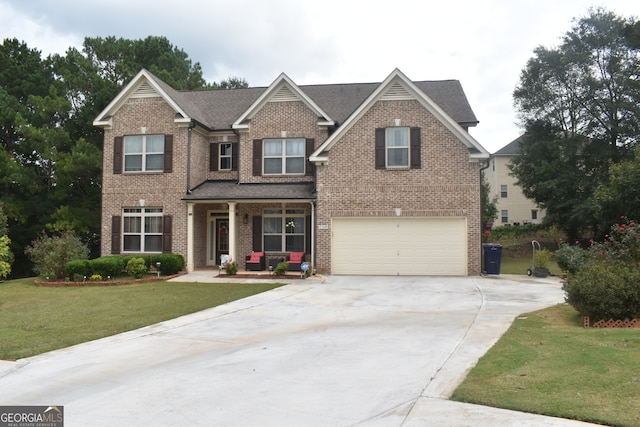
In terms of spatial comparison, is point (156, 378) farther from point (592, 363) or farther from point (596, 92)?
point (596, 92)

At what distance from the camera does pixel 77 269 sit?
17562 millimetres

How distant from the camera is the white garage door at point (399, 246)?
18594 mm

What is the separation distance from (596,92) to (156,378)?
34.4m

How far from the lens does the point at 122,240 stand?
20.8m

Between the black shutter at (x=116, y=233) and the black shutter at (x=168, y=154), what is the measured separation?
2986 mm

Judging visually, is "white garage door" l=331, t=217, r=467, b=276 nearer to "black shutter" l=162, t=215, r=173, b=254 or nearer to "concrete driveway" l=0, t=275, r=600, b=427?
"concrete driveway" l=0, t=275, r=600, b=427

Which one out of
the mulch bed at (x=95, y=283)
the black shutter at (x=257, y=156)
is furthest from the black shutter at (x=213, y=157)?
the mulch bed at (x=95, y=283)

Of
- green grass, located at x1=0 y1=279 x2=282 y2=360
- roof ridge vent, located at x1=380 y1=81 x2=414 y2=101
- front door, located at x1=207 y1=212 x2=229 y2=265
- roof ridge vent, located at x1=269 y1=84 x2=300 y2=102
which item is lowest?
green grass, located at x1=0 y1=279 x2=282 y2=360

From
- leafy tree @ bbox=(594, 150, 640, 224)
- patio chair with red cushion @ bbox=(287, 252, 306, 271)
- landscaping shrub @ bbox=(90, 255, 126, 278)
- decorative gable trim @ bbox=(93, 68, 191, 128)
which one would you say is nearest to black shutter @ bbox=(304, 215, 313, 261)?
patio chair with red cushion @ bbox=(287, 252, 306, 271)

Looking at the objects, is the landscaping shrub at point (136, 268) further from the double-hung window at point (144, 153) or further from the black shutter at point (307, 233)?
the black shutter at point (307, 233)

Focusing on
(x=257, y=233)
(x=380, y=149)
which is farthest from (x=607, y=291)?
(x=257, y=233)

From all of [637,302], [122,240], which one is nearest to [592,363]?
[637,302]

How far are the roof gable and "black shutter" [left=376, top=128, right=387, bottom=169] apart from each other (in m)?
1.02

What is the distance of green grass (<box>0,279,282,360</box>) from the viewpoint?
28.7 feet
